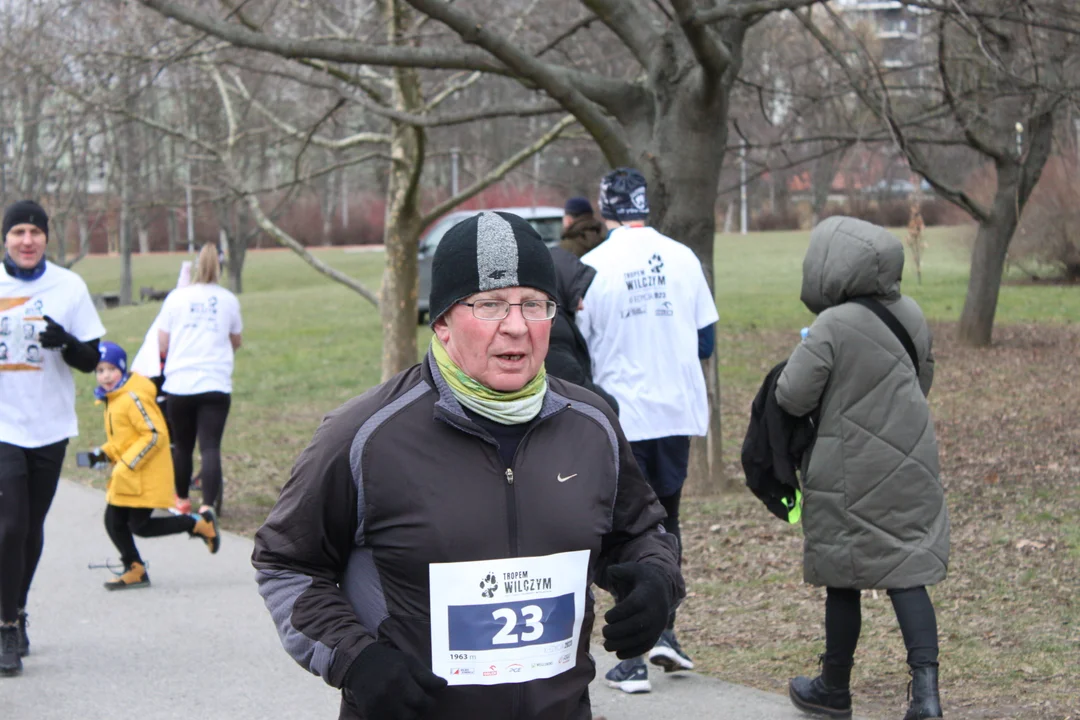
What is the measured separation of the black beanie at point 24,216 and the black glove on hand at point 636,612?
425 cm

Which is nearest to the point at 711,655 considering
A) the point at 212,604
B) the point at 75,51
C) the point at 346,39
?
the point at 212,604

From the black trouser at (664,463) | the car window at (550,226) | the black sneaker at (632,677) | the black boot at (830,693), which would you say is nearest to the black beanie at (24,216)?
the black trouser at (664,463)

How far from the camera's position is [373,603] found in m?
2.72

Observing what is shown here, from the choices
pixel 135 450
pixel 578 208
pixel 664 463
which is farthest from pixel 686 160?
pixel 135 450

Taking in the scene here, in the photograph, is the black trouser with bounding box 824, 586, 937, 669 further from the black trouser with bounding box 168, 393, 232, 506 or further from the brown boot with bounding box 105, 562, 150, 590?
the black trouser with bounding box 168, 393, 232, 506

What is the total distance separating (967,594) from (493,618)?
15.7ft

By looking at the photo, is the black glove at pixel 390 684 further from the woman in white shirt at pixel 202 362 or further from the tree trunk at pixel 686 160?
the woman in white shirt at pixel 202 362

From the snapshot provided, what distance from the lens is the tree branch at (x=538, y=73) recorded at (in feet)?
26.0

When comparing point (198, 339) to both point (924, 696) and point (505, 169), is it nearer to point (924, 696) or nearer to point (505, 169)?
point (505, 169)

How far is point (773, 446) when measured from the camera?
192 inches

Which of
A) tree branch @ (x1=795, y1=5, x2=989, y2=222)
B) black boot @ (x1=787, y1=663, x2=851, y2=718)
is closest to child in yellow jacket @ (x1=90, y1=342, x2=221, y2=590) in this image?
black boot @ (x1=787, y1=663, x2=851, y2=718)

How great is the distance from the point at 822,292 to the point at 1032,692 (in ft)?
5.90

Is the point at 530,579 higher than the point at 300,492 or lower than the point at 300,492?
lower

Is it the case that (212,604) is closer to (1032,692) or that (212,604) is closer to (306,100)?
(1032,692)
